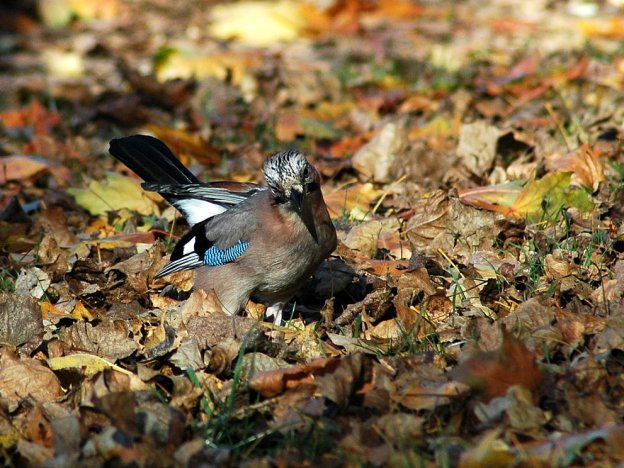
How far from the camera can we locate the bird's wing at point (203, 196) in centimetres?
553

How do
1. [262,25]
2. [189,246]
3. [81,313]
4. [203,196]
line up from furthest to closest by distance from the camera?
1. [262,25]
2. [203,196]
3. [189,246]
4. [81,313]

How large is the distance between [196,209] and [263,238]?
3.11 feet

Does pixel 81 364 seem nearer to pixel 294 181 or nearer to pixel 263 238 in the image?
pixel 263 238

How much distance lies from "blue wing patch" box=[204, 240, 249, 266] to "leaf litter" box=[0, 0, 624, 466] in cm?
29

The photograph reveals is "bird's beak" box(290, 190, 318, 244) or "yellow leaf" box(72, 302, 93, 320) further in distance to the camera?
"yellow leaf" box(72, 302, 93, 320)

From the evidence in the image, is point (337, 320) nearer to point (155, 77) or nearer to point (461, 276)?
point (461, 276)

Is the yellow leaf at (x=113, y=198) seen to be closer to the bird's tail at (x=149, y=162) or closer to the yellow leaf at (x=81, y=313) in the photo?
the bird's tail at (x=149, y=162)

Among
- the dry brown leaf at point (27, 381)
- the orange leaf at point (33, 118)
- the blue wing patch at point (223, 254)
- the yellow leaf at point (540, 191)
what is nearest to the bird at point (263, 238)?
the blue wing patch at point (223, 254)

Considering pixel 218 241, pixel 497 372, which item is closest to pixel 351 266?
pixel 218 241

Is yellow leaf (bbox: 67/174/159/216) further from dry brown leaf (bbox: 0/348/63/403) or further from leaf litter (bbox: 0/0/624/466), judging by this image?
dry brown leaf (bbox: 0/348/63/403)

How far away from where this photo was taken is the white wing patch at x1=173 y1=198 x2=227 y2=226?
18.4ft

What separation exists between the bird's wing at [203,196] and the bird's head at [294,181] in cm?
82

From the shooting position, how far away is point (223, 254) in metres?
5.06

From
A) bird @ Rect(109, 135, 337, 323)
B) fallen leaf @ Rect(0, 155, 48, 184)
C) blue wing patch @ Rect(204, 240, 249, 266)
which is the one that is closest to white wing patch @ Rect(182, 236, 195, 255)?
bird @ Rect(109, 135, 337, 323)
